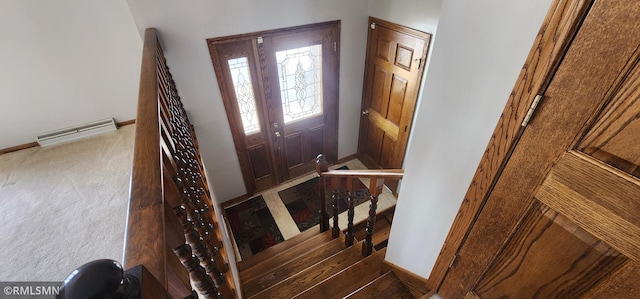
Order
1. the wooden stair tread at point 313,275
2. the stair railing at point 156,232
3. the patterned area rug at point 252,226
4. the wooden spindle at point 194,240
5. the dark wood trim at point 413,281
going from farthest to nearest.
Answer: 1. the patterned area rug at point 252,226
2. the wooden stair tread at point 313,275
3. the dark wood trim at point 413,281
4. the wooden spindle at point 194,240
5. the stair railing at point 156,232

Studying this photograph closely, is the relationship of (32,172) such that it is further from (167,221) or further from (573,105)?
(573,105)

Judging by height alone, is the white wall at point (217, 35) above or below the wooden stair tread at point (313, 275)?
above

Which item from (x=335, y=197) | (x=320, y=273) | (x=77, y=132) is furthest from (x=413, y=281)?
(x=77, y=132)

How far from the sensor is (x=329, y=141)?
12.8ft

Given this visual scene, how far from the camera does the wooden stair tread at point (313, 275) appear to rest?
179 centimetres

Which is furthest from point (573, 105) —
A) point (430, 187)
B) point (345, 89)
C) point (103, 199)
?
point (345, 89)

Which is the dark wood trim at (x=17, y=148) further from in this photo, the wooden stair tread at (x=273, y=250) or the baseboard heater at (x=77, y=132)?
the wooden stair tread at (x=273, y=250)

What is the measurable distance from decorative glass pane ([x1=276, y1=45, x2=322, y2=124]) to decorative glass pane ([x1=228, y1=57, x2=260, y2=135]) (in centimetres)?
35

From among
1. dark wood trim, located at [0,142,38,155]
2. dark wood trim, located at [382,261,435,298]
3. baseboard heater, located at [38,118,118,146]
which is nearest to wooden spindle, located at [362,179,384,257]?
dark wood trim, located at [382,261,435,298]

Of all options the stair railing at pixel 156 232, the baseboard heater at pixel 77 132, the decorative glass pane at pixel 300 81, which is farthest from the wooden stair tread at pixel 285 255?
the baseboard heater at pixel 77 132

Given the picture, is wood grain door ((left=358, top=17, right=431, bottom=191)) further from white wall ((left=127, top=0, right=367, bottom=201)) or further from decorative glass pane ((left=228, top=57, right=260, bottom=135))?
decorative glass pane ((left=228, top=57, right=260, bottom=135))

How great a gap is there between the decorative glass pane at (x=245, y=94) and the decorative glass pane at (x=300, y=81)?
348 millimetres

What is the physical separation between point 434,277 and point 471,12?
1116 mm

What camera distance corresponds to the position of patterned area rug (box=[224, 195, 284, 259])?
3.13 m
